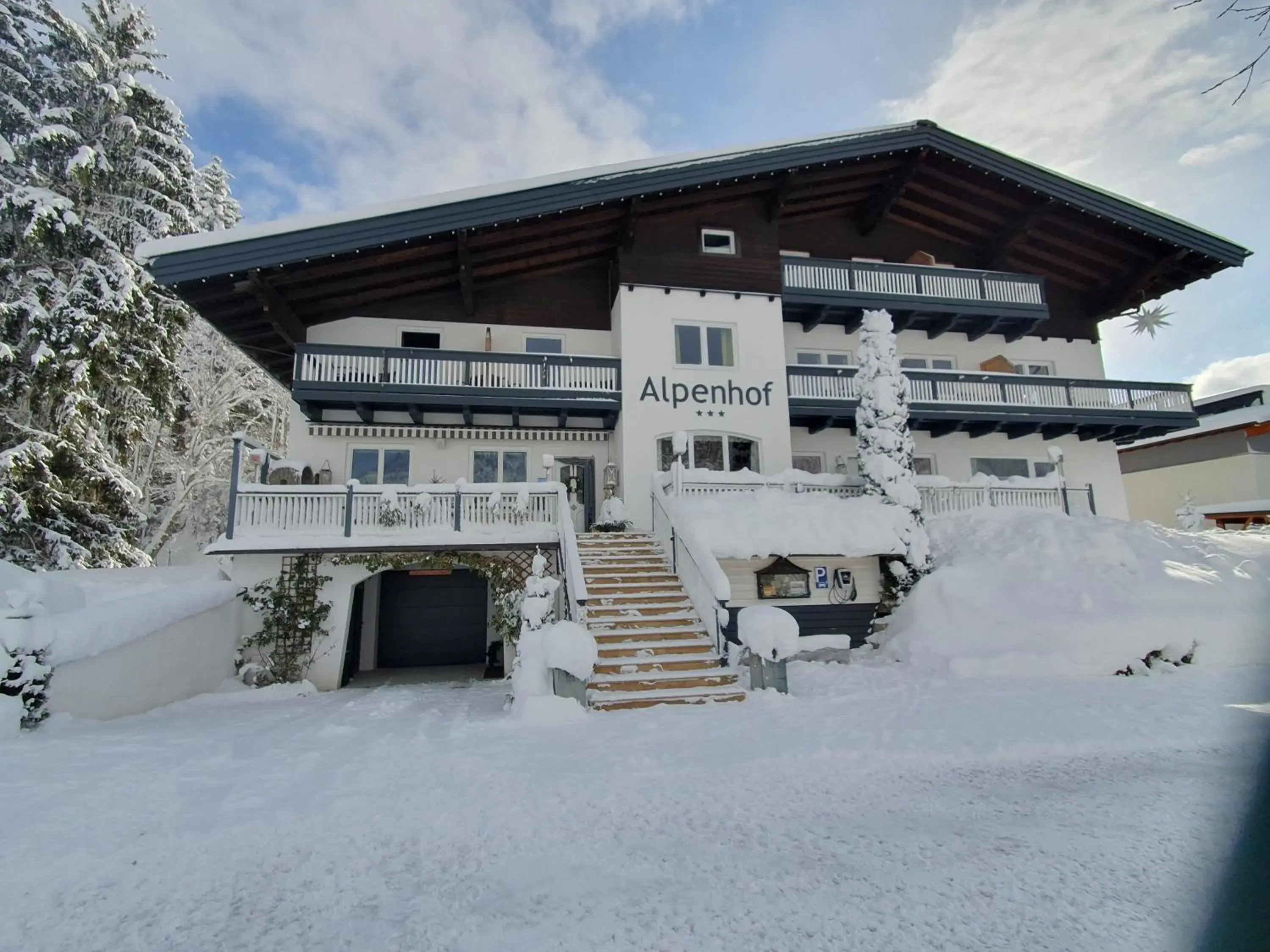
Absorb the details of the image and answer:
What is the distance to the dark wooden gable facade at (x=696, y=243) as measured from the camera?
14734 millimetres

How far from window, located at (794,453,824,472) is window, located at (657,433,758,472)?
2.09m

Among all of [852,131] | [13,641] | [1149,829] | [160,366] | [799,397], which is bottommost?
[1149,829]

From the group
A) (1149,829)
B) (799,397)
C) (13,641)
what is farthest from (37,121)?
(1149,829)

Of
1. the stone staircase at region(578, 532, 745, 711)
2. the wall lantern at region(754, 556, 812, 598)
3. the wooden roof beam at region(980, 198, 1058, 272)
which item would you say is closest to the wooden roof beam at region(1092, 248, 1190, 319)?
the wooden roof beam at region(980, 198, 1058, 272)

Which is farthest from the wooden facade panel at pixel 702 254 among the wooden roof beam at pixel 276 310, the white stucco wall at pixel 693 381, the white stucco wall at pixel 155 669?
the white stucco wall at pixel 155 669

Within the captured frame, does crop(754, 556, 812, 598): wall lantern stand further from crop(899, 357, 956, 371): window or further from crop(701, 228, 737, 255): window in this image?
crop(899, 357, 956, 371): window

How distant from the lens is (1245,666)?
4.98 feet

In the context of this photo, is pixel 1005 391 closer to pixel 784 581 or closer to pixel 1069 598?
pixel 1069 598

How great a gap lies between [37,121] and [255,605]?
15700 millimetres

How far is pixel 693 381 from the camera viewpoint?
56.7 feet

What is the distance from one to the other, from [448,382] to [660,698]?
31.3ft

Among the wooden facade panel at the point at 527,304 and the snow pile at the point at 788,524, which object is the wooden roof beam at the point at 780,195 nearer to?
the wooden facade panel at the point at 527,304

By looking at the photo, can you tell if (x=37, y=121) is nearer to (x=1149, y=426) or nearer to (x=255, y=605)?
(x=255, y=605)

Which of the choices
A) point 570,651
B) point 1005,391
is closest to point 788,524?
point 570,651
